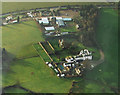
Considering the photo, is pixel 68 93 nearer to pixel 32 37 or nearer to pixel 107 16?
pixel 32 37

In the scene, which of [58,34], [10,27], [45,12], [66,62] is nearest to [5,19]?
[10,27]

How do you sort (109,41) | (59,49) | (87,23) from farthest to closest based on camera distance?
(87,23) < (109,41) < (59,49)

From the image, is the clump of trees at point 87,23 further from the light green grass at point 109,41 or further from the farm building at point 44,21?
the farm building at point 44,21

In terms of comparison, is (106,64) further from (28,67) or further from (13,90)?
(13,90)

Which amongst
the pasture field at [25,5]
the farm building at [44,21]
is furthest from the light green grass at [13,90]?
the pasture field at [25,5]

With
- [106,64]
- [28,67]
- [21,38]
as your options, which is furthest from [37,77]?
[106,64]

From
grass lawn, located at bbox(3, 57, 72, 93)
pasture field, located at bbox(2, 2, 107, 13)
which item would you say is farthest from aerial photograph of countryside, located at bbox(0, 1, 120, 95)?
pasture field, located at bbox(2, 2, 107, 13)
